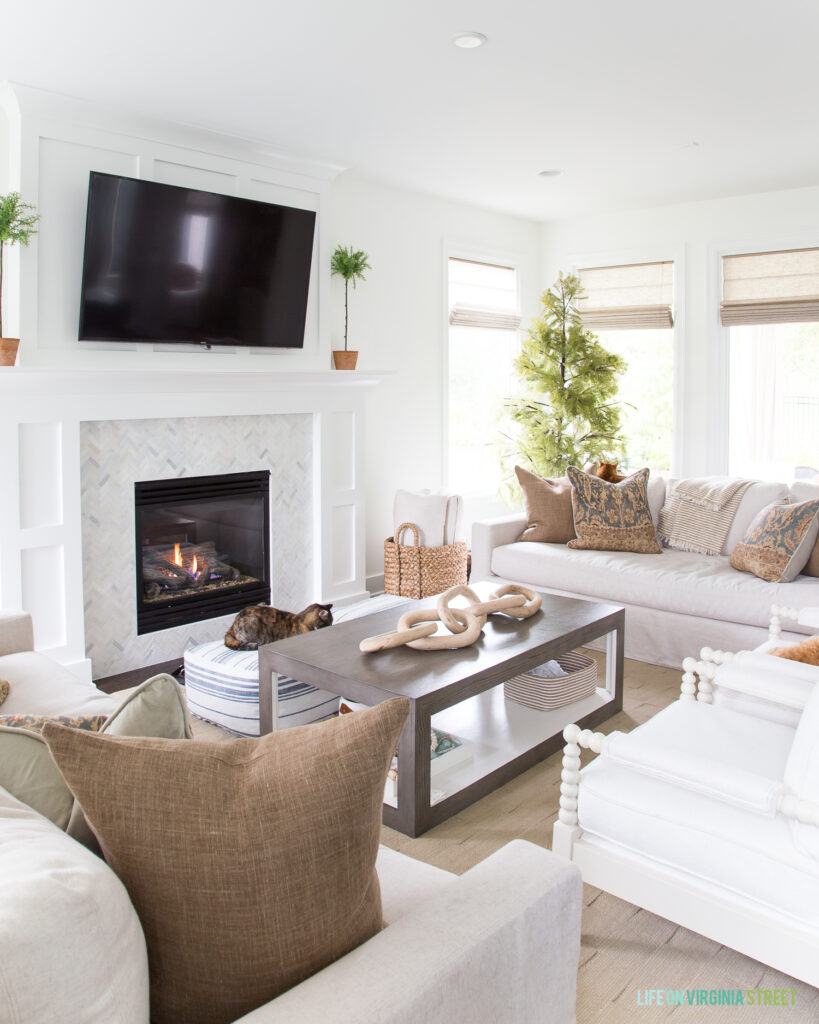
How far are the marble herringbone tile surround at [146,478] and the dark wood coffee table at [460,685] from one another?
1.38 m

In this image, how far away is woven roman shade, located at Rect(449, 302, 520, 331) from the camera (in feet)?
19.8

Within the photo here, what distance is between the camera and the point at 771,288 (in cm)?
562

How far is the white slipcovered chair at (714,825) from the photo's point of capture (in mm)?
1719

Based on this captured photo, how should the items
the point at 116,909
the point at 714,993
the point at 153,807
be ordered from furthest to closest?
the point at 714,993, the point at 153,807, the point at 116,909

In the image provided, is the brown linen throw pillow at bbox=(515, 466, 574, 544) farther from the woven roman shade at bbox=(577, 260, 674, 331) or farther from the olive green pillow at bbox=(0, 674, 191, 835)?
the olive green pillow at bbox=(0, 674, 191, 835)

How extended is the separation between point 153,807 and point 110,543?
124 inches

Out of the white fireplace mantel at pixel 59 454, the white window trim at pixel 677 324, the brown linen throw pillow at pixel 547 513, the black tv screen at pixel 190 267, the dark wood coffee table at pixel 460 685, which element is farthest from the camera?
Result: the white window trim at pixel 677 324

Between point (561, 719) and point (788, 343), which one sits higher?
point (788, 343)

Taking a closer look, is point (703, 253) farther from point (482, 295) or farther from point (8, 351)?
point (8, 351)

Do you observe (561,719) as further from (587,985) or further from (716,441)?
(716,441)

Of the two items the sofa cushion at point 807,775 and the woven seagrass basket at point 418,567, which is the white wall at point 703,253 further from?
the sofa cushion at point 807,775

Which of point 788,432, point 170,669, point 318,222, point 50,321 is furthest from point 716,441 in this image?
point 50,321

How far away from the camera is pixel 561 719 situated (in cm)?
321

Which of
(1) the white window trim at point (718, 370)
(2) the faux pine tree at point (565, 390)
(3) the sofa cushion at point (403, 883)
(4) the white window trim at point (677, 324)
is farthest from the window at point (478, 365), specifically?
(3) the sofa cushion at point (403, 883)
